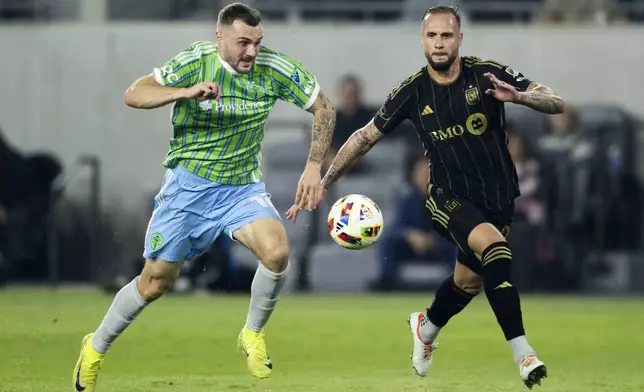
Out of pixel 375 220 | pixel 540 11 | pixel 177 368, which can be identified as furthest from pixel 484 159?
pixel 540 11

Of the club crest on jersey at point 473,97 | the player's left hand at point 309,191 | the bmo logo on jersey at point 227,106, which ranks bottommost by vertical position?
the player's left hand at point 309,191

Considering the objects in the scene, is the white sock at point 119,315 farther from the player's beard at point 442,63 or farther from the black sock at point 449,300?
the player's beard at point 442,63

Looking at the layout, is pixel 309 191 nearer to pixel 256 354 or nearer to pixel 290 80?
pixel 290 80

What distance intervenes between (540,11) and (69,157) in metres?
6.60

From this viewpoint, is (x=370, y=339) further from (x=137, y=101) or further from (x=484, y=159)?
(x=137, y=101)

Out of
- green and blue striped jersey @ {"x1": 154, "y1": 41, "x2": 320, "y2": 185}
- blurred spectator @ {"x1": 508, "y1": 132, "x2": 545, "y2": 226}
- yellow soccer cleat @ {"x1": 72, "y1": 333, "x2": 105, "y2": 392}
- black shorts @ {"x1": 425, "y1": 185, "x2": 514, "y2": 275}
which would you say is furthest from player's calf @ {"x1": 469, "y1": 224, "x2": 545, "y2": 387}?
blurred spectator @ {"x1": 508, "y1": 132, "x2": 545, "y2": 226}

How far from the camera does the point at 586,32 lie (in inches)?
711

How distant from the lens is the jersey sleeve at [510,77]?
8.18 meters

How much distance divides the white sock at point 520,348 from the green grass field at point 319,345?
0.81 metres

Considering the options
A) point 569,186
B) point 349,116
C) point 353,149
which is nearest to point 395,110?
point 353,149

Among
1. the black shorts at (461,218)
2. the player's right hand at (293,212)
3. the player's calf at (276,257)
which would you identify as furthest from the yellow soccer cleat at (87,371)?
the black shorts at (461,218)

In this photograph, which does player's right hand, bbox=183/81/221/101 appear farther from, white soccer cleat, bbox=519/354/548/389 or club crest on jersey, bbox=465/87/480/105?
white soccer cleat, bbox=519/354/548/389

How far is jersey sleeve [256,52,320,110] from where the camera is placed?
8.13 meters

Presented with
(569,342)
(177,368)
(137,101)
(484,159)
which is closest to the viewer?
(137,101)
